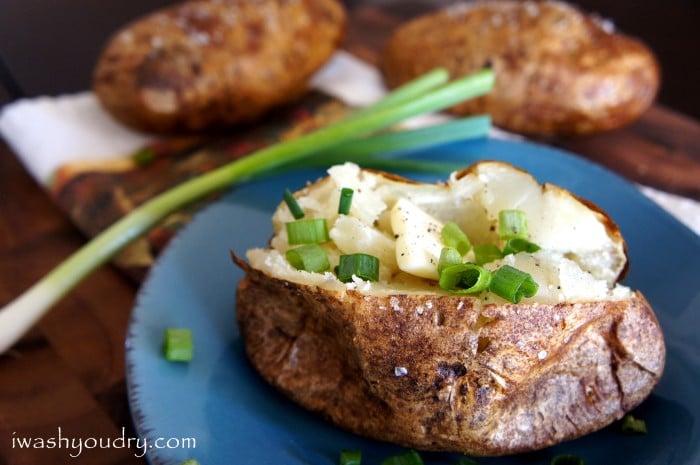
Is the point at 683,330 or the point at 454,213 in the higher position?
the point at 454,213

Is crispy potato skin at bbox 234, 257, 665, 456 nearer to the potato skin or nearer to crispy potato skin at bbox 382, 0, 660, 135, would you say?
the potato skin

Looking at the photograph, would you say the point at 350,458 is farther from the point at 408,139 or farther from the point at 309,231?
the point at 408,139

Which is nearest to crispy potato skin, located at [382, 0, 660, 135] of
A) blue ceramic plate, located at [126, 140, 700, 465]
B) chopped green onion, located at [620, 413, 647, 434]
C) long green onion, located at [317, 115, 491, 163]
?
long green onion, located at [317, 115, 491, 163]

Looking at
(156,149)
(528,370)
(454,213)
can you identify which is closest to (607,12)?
(156,149)

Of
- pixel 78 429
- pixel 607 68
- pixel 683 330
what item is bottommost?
pixel 78 429

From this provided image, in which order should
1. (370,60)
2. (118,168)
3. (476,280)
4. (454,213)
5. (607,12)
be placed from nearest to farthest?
(476,280)
(454,213)
(118,168)
(370,60)
(607,12)

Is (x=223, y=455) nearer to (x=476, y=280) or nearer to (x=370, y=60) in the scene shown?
(x=476, y=280)

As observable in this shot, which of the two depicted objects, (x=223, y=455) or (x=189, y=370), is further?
(x=189, y=370)

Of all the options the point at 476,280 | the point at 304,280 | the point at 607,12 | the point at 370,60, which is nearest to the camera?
the point at 476,280
